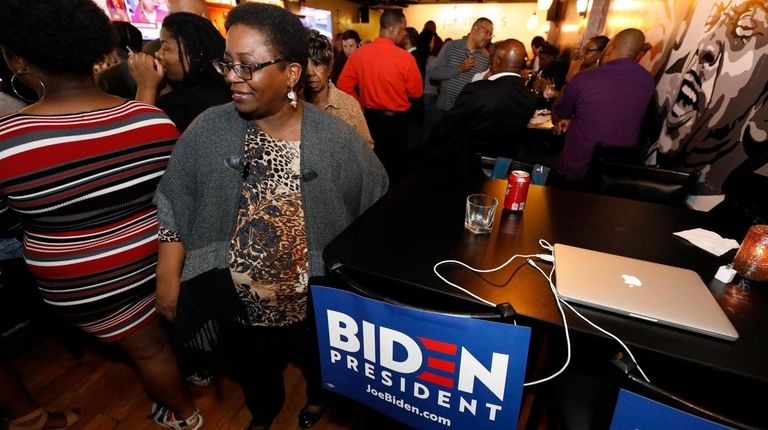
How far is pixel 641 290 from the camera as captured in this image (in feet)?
2.77

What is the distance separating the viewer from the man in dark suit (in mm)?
2670

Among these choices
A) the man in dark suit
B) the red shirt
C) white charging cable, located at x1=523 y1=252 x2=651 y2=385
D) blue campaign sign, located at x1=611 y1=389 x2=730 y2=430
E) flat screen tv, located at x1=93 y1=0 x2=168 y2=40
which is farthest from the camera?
flat screen tv, located at x1=93 y1=0 x2=168 y2=40

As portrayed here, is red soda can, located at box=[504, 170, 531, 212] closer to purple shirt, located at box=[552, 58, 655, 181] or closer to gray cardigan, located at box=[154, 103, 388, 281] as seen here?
gray cardigan, located at box=[154, 103, 388, 281]

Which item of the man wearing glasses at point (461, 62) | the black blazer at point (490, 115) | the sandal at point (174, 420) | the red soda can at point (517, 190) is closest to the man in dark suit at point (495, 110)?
the black blazer at point (490, 115)

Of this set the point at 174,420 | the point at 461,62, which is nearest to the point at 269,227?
the point at 174,420

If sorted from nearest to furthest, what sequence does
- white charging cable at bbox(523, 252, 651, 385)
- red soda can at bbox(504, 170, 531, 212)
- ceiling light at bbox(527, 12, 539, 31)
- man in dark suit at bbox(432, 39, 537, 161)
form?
white charging cable at bbox(523, 252, 651, 385)
red soda can at bbox(504, 170, 531, 212)
man in dark suit at bbox(432, 39, 537, 161)
ceiling light at bbox(527, 12, 539, 31)

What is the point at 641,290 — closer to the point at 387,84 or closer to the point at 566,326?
the point at 566,326

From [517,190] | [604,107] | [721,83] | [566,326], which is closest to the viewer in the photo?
[566,326]

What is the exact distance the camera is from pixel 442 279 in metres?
0.90

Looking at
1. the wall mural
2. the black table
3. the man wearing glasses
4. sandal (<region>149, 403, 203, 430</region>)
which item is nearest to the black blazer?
the man wearing glasses

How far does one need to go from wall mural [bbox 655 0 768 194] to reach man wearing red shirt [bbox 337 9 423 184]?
2.15 metres

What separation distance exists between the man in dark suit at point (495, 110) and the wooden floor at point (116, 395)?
214 cm

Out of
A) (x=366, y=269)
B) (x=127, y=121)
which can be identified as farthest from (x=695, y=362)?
(x=127, y=121)

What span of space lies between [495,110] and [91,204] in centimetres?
253
